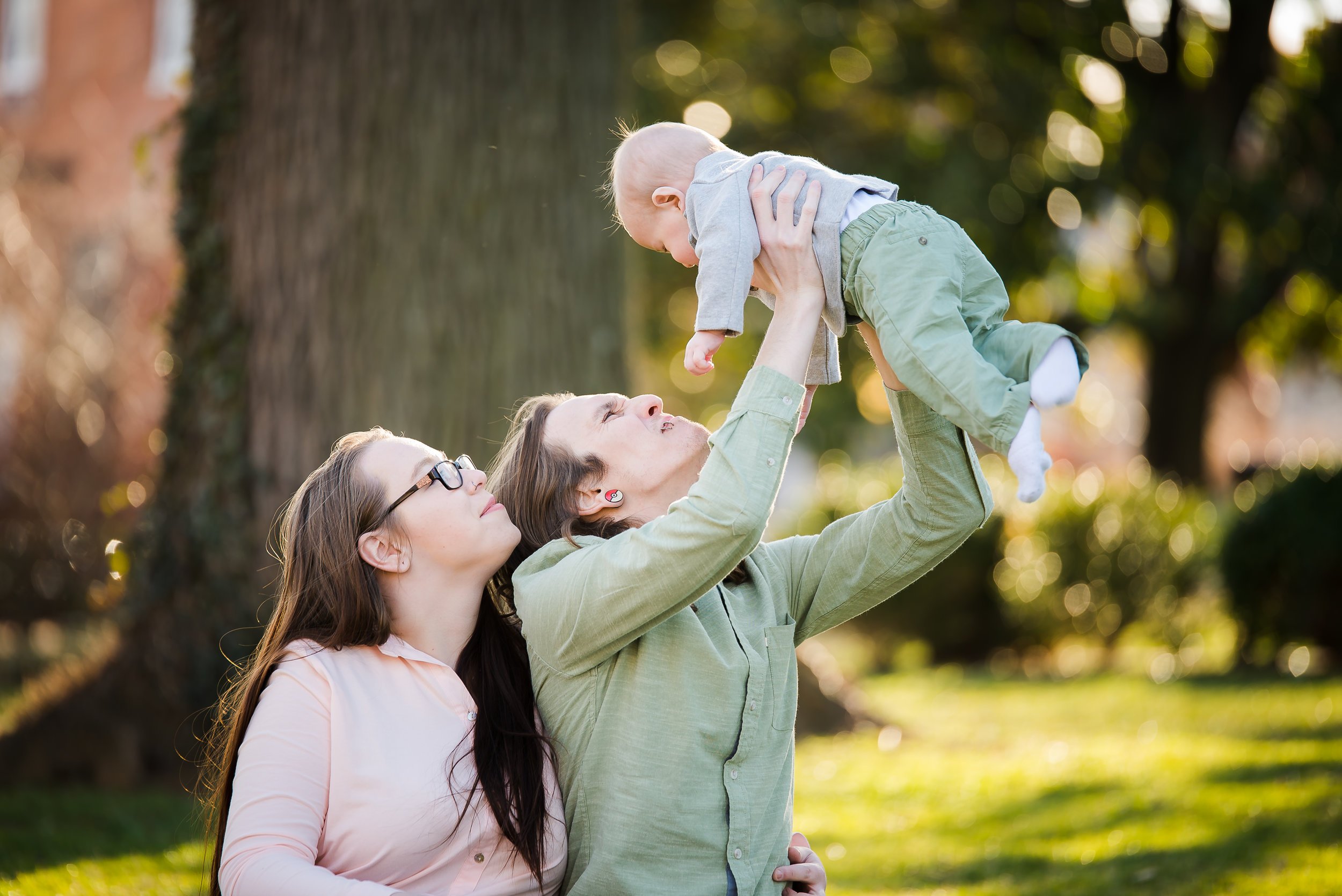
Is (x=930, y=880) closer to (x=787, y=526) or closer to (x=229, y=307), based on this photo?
(x=229, y=307)

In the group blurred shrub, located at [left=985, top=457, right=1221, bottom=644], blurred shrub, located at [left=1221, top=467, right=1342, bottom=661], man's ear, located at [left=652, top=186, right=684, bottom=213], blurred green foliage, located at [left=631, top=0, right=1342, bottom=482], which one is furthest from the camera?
blurred green foliage, located at [left=631, top=0, right=1342, bottom=482]

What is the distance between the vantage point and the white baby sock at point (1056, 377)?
7.11 feet

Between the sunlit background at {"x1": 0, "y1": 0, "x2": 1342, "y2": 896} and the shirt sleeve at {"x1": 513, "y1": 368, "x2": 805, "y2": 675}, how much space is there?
2.20 m

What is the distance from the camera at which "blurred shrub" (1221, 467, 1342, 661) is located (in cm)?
859

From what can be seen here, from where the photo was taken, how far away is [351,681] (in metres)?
2.25

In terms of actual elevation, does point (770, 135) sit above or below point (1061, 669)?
above

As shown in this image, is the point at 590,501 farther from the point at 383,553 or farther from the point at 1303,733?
the point at 1303,733

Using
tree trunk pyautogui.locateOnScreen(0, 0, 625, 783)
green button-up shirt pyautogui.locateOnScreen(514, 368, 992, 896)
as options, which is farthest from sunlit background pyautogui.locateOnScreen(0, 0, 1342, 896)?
green button-up shirt pyautogui.locateOnScreen(514, 368, 992, 896)

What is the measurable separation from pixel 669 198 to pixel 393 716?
1382 millimetres

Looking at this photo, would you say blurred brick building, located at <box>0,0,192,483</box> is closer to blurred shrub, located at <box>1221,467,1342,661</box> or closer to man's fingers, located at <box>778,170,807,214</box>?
man's fingers, located at <box>778,170,807,214</box>

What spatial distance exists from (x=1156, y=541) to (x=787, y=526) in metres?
3.45

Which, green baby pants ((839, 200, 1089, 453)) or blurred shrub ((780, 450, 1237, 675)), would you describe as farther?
blurred shrub ((780, 450, 1237, 675))

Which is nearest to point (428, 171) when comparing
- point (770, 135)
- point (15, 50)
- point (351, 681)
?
point (351, 681)

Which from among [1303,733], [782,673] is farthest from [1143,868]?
[1303,733]
